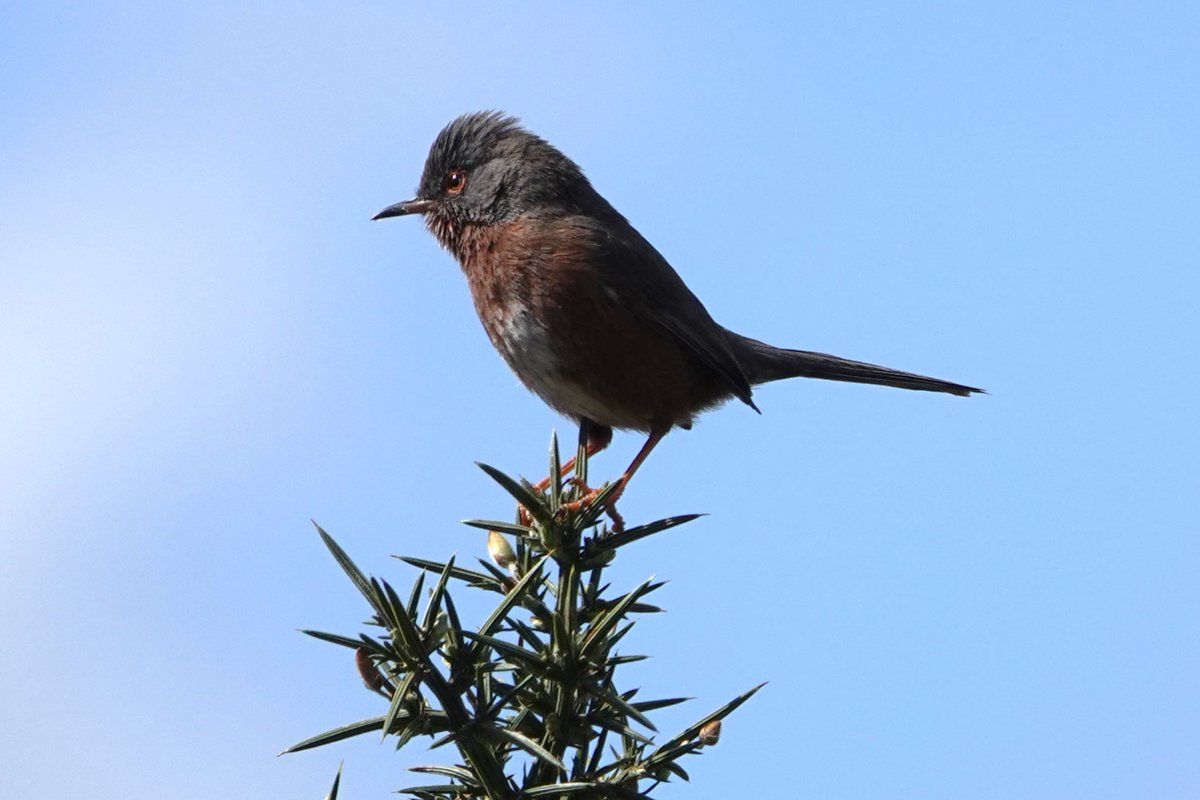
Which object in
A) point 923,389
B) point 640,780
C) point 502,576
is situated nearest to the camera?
point 640,780

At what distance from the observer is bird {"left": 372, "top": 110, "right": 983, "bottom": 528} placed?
538cm

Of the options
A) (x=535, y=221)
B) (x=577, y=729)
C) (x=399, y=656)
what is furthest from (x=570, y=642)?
(x=535, y=221)

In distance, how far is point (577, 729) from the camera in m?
2.34

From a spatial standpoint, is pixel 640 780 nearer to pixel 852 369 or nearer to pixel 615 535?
pixel 615 535

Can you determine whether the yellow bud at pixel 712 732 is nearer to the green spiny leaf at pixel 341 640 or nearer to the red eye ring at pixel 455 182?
the green spiny leaf at pixel 341 640

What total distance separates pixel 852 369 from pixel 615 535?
13.5 ft

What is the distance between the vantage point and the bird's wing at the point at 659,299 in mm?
5691

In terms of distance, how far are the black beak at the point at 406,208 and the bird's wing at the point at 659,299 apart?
87 cm

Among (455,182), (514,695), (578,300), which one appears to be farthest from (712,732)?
(455,182)

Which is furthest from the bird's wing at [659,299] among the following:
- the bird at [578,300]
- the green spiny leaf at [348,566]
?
the green spiny leaf at [348,566]

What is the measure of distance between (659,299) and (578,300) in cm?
56

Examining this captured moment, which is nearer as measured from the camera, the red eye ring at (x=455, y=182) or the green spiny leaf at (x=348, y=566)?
the green spiny leaf at (x=348, y=566)

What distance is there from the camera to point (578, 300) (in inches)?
213

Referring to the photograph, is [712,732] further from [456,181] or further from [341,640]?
[456,181]
